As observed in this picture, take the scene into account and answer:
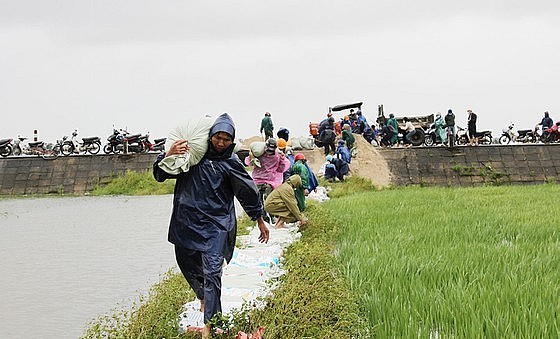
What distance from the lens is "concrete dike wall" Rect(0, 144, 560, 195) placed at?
18047 millimetres

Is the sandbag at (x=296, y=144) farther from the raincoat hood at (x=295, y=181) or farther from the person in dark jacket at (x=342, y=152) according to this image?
the raincoat hood at (x=295, y=181)

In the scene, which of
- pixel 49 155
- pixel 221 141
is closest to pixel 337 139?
pixel 49 155

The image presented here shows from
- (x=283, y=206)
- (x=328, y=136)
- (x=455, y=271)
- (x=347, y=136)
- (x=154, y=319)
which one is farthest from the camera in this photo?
(x=328, y=136)

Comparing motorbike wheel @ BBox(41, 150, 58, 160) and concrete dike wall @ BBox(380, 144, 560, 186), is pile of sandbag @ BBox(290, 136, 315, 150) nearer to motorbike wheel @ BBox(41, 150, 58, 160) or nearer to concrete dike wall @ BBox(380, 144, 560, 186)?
concrete dike wall @ BBox(380, 144, 560, 186)

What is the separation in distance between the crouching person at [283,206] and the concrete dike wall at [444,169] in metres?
10.6

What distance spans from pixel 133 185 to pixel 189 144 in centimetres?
1606

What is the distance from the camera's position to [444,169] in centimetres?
1833

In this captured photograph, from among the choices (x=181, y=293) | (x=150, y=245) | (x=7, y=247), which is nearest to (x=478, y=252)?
(x=181, y=293)

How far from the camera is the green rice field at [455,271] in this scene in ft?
9.80

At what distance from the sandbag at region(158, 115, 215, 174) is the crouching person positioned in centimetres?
401

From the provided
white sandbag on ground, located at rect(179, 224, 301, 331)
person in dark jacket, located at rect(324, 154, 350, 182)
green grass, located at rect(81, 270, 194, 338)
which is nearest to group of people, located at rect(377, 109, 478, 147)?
person in dark jacket, located at rect(324, 154, 350, 182)

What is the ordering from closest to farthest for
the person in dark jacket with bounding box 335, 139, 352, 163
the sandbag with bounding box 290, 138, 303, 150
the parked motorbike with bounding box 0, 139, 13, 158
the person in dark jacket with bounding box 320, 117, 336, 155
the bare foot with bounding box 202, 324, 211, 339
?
the bare foot with bounding box 202, 324, 211, 339
the person in dark jacket with bounding box 335, 139, 352, 163
the person in dark jacket with bounding box 320, 117, 336, 155
the sandbag with bounding box 290, 138, 303, 150
the parked motorbike with bounding box 0, 139, 13, 158

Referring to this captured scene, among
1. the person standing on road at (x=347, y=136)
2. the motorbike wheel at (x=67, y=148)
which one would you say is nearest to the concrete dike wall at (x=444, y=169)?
the motorbike wheel at (x=67, y=148)

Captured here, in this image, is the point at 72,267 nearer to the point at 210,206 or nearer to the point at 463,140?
the point at 210,206
